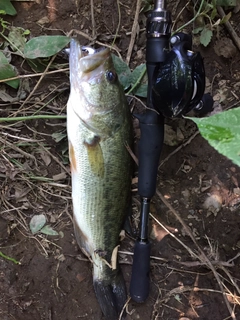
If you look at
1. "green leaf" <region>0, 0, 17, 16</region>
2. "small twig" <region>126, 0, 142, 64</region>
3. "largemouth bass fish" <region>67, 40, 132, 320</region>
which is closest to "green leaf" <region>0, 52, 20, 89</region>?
"green leaf" <region>0, 0, 17, 16</region>

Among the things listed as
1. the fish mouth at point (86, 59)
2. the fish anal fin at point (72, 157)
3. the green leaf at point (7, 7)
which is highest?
the green leaf at point (7, 7)

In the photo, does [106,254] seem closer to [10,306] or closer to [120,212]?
[120,212]

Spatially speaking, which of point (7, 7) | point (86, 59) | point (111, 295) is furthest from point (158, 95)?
point (111, 295)

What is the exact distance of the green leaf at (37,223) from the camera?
221 centimetres

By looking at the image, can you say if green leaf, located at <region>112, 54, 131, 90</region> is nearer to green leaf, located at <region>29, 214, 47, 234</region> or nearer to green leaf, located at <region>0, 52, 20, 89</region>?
green leaf, located at <region>0, 52, 20, 89</region>

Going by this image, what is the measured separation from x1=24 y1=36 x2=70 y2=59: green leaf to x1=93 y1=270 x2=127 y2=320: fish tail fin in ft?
4.18

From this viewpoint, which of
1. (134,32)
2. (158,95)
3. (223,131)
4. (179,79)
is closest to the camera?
(223,131)

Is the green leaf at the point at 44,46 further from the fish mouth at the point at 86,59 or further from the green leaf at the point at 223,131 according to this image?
the green leaf at the point at 223,131

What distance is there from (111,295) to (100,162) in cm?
77

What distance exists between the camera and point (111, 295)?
2.12 meters

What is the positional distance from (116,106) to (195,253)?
97 centimetres

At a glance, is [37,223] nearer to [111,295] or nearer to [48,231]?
[48,231]

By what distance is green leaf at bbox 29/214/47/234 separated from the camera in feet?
7.24

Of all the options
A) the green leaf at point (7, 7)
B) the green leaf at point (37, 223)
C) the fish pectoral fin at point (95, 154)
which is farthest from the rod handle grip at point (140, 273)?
the green leaf at point (7, 7)
